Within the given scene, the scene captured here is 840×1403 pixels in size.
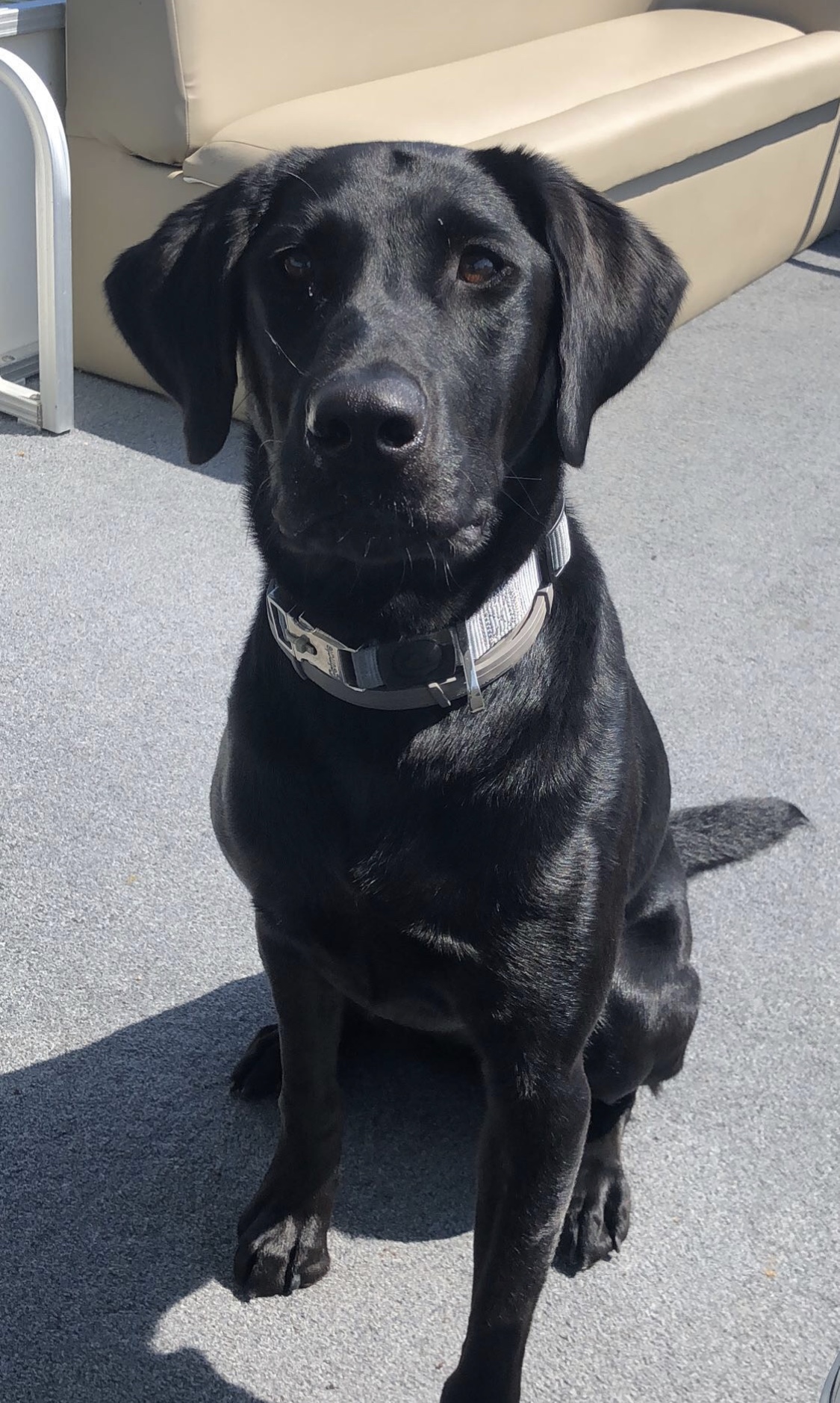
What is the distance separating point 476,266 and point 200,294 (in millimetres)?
337

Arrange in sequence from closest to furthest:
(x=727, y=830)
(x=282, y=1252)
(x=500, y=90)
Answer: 1. (x=282, y=1252)
2. (x=727, y=830)
3. (x=500, y=90)

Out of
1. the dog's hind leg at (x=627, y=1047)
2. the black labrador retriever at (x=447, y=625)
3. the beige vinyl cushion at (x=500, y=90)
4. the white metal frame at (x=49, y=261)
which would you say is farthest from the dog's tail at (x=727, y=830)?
the white metal frame at (x=49, y=261)

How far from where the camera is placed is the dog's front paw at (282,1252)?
1.68 meters

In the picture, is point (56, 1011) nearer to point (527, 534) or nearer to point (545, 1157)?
point (545, 1157)

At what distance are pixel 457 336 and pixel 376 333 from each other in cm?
11

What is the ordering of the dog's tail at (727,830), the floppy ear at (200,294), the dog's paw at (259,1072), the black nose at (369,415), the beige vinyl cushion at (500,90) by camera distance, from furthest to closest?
→ 1. the beige vinyl cushion at (500,90)
2. the dog's tail at (727,830)
3. the dog's paw at (259,1072)
4. the floppy ear at (200,294)
5. the black nose at (369,415)

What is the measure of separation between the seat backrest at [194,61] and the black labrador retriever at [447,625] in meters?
2.15

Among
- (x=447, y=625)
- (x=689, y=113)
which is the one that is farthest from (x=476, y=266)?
(x=689, y=113)

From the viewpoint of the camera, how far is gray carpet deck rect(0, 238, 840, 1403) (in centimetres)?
164

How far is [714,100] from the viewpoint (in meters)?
4.27

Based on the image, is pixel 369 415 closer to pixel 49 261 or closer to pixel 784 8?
pixel 49 261

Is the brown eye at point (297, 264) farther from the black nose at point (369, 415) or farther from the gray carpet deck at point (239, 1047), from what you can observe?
the gray carpet deck at point (239, 1047)

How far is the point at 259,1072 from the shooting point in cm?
193

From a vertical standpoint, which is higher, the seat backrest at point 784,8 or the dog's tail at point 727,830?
the seat backrest at point 784,8
